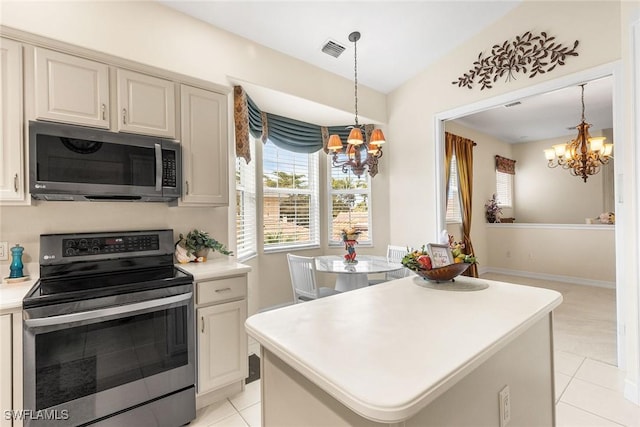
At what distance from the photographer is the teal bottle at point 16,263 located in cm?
177

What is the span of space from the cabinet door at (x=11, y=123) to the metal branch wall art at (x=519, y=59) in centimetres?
376

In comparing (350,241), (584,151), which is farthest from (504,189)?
(350,241)

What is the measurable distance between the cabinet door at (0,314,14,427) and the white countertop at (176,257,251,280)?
2.78 ft

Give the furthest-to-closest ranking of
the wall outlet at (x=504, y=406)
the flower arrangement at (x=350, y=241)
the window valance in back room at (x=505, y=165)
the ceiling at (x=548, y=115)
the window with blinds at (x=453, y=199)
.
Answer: the window valance in back room at (x=505, y=165)
the window with blinds at (x=453, y=199)
the ceiling at (x=548, y=115)
the flower arrangement at (x=350, y=241)
the wall outlet at (x=504, y=406)

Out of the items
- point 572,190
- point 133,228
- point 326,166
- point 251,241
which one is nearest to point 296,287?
point 251,241

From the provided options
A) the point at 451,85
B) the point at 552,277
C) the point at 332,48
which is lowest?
the point at 552,277

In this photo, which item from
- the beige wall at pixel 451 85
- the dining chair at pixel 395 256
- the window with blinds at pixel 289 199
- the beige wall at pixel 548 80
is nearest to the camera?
the beige wall at pixel 548 80

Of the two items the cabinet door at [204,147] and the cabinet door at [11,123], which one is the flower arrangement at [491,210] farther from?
the cabinet door at [11,123]

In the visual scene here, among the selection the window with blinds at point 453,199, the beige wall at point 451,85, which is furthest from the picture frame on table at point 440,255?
the window with blinds at point 453,199

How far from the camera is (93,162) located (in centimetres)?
186

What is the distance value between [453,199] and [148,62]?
481 centimetres

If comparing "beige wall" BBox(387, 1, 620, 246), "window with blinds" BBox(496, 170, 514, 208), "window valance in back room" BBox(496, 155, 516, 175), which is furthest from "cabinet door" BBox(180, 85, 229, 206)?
"window with blinds" BBox(496, 170, 514, 208)

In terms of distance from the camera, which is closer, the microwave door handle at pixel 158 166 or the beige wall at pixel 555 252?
the microwave door handle at pixel 158 166

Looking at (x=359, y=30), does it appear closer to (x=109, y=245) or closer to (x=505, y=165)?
(x=109, y=245)
